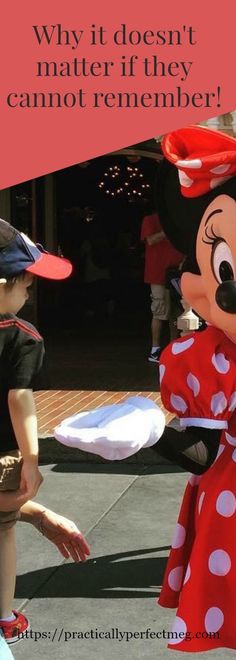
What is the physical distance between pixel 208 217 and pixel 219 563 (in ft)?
3.19

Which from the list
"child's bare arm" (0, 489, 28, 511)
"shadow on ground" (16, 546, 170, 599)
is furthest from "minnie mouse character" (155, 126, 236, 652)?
"shadow on ground" (16, 546, 170, 599)

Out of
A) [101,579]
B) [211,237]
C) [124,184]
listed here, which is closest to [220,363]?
[211,237]

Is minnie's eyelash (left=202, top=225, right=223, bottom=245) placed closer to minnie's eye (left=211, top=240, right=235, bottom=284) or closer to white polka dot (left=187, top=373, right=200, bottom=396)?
minnie's eye (left=211, top=240, right=235, bottom=284)

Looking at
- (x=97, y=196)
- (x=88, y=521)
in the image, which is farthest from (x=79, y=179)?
(x=88, y=521)

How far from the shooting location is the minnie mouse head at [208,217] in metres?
2.63

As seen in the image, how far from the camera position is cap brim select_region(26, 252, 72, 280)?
10.6 ft

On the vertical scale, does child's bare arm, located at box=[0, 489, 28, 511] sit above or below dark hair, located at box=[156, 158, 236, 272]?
below

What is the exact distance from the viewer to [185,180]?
2787 millimetres

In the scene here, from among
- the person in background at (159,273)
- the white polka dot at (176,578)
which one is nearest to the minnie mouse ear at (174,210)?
the white polka dot at (176,578)

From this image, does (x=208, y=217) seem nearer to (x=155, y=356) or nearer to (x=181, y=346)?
(x=181, y=346)

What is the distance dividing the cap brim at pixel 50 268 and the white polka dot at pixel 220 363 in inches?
30.5

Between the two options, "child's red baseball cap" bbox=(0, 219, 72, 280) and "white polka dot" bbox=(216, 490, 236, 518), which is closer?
"white polka dot" bbox=(216, 490, 236, 518)

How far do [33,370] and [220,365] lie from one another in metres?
0.87

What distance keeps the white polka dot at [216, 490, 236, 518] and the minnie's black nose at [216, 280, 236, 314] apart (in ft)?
1.68
